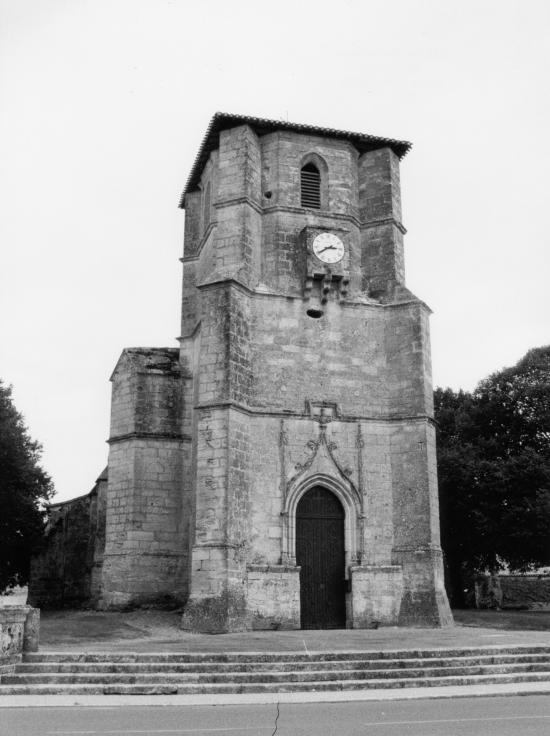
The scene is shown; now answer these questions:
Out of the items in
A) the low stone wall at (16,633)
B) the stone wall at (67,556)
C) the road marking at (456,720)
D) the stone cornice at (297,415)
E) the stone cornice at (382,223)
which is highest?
the stone cornice at (382,223)

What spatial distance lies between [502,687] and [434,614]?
834cm

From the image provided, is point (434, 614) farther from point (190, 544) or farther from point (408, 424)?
point (190, 544)

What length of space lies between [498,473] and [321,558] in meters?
12.5

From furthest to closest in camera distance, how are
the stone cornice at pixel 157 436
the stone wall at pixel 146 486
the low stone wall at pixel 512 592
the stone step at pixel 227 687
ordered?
the low stone wall at pixel 512 592
the stone cornice at pixel 157 436
the stone wall at pixel 146 486
the stone step at pixel 227 687

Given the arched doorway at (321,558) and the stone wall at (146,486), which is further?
the stone wall at (146,486)

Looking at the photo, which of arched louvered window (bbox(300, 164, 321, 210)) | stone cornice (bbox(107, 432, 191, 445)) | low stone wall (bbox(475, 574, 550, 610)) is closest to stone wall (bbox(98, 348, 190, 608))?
stone cornice (bbox(107, 432, 191, 445))

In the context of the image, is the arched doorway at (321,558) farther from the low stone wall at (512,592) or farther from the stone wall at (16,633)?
the low stone wall at (512,592)

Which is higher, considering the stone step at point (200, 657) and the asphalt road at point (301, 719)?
the stone step at point (200, 657)

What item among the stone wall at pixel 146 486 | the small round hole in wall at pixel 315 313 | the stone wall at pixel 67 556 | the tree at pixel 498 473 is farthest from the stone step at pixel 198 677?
the tree at pixel 498 473

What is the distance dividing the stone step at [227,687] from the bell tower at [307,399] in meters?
6.82

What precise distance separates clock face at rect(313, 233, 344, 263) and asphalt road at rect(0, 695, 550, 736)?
46.4 ft

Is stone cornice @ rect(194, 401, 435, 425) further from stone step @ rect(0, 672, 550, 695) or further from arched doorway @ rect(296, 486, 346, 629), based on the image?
stone step @ rect(0, 672, 550, 695)

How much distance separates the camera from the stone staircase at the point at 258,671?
12.3 m

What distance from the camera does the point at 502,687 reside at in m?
12.7
